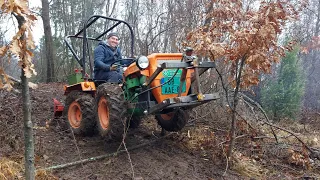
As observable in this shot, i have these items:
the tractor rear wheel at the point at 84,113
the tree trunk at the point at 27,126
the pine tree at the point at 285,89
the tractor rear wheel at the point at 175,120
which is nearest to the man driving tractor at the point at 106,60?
the tractor rear wheel at the point at 84,113

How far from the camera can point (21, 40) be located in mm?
2227

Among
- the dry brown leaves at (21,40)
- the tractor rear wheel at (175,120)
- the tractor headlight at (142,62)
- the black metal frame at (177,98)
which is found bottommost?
the tractor rear wheel at (175,120)

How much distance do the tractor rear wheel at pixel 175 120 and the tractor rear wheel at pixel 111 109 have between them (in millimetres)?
938

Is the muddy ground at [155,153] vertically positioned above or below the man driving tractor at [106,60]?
below

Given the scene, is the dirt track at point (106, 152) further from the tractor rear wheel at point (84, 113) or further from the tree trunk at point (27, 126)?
the tree trunk at point (27, 126)

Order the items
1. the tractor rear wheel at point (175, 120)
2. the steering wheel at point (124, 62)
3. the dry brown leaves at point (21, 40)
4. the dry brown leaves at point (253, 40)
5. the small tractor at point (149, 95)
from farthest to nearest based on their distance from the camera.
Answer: the steering wheel at point (124, 62), the tractor rear wheel at point (175, 120), the dry brown leaves at point (253, 40), the small tractor at point (149, 95), the dry brown leaves at point (21, 40)

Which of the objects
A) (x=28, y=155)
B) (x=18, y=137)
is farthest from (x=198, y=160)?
(x=28, y=155)

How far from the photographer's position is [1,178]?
385cm

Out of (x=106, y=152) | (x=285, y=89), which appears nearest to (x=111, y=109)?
(x=106, y=152)

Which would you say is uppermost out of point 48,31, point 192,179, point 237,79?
point 48,31

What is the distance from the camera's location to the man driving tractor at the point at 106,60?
19.3ft

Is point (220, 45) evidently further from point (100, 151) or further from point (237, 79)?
point (100, 151)

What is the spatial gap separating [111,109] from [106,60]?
1.47 m

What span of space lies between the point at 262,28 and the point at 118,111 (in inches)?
95.4
